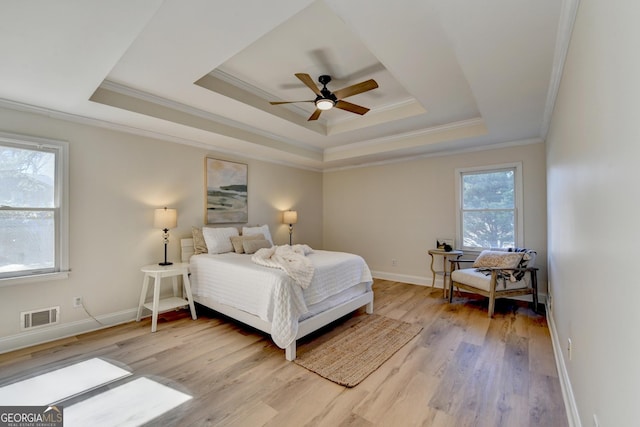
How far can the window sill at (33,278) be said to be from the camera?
267cm

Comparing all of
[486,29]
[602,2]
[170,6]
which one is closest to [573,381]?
[602,2]

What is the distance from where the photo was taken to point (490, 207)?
14.4 feet

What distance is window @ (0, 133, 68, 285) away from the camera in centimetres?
271

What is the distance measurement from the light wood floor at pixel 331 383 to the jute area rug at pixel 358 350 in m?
0.08

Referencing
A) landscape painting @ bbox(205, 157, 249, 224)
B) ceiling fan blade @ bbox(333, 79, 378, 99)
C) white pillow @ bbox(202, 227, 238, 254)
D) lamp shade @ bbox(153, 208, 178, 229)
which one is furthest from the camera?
landscape painting @ bbox(205, 157, 249, 224)

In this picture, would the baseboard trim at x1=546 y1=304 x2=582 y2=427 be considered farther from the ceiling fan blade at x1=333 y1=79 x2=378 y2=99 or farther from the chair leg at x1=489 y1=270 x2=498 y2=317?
the ceiling fan blade at x1=333 y1=79 x2=378 y2=99

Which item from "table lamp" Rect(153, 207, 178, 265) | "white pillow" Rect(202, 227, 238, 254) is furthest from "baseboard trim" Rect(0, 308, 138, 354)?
"white pillow" Rect(202, 227, 238, 254)

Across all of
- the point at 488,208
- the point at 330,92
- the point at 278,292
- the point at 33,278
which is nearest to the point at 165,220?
the point at 33,278

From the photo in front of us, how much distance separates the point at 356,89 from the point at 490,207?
3.10 meters

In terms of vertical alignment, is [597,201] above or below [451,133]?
below

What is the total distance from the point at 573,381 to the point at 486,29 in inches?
89.7

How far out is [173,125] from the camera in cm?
333

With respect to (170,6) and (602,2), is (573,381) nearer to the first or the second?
(602,2)

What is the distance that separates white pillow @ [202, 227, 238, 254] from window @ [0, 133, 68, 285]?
4.79 ft
